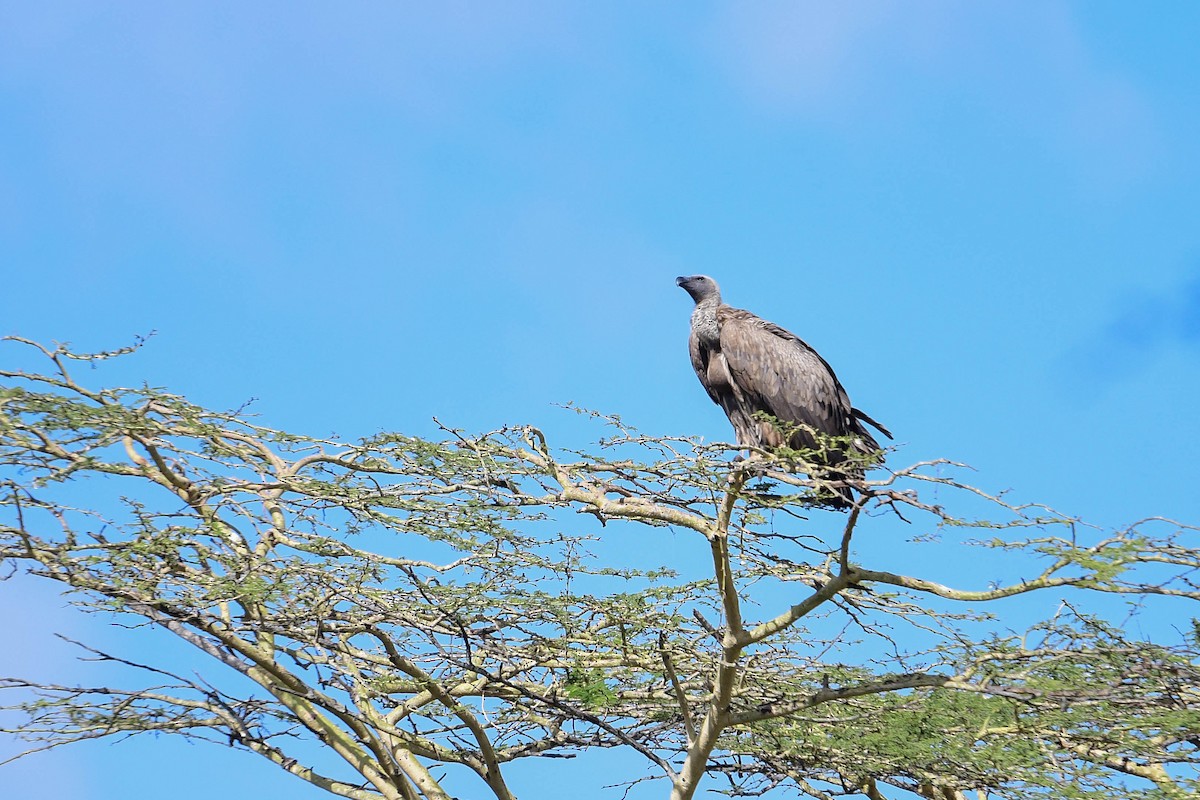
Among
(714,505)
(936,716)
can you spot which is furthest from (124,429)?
(936,716)

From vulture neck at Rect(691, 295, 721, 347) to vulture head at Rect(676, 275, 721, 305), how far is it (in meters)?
0.05

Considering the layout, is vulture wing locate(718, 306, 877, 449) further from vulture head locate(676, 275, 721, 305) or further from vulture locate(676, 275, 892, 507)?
vulture head locate(676, 275, 721, 305)

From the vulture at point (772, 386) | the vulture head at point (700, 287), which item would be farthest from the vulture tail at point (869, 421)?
the vulture head at point (700, 287)

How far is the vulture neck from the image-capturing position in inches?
339

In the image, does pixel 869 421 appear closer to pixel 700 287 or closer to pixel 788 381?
pixel 788 381

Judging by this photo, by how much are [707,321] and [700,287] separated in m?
0.66

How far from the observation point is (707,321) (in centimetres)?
880

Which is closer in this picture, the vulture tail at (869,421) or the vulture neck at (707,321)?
the vulture tail at (869,421)

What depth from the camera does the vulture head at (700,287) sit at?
30.6 feet

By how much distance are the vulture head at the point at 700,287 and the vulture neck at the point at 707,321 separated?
0.05 m

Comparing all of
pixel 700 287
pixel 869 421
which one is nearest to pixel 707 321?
pixel 700 287

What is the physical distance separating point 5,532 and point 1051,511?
5.20 meters

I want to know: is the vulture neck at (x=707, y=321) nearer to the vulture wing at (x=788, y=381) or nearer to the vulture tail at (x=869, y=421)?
the vulture wing at (x=788, y=381)

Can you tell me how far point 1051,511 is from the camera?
17.7 feet
